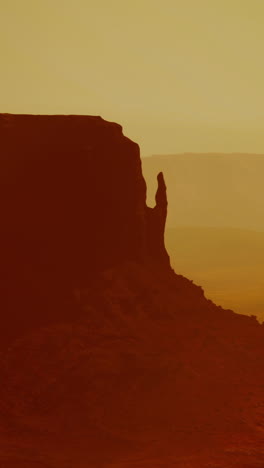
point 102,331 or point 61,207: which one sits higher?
point 61,207

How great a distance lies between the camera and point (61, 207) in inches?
1321

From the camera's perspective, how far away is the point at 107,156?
35344 millimetres

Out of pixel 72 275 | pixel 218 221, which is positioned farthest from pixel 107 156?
pixel 218 221

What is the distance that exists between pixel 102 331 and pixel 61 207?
5.63 m

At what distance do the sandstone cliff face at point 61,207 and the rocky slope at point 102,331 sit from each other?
5cm

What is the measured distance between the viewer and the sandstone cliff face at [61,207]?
32.2m

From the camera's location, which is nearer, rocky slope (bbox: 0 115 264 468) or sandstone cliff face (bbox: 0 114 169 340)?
rocky slope (bbox: 0 115 264 468)

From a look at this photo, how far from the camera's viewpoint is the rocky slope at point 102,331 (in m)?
26.6

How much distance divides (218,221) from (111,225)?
493ft

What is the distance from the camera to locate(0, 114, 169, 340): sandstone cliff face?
32250 mm

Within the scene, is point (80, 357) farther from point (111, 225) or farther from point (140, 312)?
point (111, 225)

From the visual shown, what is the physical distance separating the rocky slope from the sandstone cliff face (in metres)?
0.05

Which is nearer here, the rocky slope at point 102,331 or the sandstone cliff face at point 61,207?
the rocky slope at point 102,331

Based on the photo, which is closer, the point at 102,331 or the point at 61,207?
the point at 102,331
